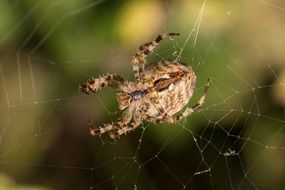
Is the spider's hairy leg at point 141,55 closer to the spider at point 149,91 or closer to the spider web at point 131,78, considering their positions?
the spider at point 149,91

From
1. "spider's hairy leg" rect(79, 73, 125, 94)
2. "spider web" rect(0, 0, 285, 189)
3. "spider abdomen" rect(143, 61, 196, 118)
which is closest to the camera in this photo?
"spider abdomen" rect(143, 61, 196, 118)

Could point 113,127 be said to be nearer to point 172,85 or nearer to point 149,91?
point 149,91

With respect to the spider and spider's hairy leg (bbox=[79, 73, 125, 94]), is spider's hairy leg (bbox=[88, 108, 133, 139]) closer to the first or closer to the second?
the spider

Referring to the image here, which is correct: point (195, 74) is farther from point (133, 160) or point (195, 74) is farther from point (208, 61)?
point (133, 160)

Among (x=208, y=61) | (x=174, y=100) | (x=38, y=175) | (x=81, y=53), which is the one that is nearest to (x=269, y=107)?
(x=208, y=61)

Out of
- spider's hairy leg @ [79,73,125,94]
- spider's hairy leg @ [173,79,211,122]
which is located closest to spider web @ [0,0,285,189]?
spider's hairy leg @ [173,79,211,122]

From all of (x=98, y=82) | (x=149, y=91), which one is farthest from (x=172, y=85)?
(x=98, y=82)

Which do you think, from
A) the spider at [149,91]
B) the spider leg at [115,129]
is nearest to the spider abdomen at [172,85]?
the spider at [149,91]
